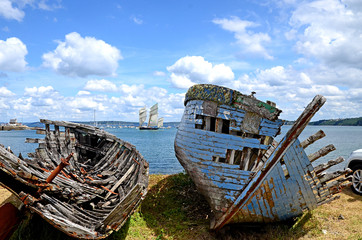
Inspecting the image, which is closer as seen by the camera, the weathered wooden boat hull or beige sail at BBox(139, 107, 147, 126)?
the weathered wooden boat hull

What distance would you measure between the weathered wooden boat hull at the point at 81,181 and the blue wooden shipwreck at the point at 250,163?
201cm

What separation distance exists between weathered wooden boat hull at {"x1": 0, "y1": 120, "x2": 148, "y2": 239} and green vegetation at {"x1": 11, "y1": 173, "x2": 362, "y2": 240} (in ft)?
2.91

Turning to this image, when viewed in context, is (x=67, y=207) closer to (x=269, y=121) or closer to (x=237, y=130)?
(x=237, y=130)

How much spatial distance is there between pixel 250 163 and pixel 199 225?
2.62m

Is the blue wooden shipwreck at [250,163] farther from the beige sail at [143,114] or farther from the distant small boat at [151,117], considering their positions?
the beige sail at [143,114]

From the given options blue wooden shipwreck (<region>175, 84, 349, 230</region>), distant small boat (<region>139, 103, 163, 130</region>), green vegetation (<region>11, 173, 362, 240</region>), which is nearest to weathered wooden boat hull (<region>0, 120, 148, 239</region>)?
green vegetation (<region>11, 173, 362, 240</region>)

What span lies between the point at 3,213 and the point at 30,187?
0.73m

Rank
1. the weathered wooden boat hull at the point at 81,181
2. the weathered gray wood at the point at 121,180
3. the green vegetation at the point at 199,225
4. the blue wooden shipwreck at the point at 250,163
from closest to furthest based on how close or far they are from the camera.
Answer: the weathered wooden boat hull at the point at 81,181
the blue wooden shipwreck at the point at 250,163
the green vegetation at the point at 199,225
the weathered gray wood at the point at 121,180

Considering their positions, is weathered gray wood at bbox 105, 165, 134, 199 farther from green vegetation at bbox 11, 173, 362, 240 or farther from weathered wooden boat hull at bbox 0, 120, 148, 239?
green vegetation at bbox 11, 173, 362, 240

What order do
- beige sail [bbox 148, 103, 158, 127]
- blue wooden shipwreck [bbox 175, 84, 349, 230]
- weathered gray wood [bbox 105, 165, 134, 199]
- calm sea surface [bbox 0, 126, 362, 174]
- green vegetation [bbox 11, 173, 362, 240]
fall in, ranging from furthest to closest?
beige sail [bbox 148, 103, 158, 127] < calm sea surface [bbox 0, 126, 362, 174] < weathered gray wood [bbox 105, 165, 134, 199] < green vegetation [bbox 11, 173, 362, 240] < blue wooden shipwreck [bbox 175, 84, 349, 230]

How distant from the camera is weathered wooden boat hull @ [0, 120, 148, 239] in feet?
18.2

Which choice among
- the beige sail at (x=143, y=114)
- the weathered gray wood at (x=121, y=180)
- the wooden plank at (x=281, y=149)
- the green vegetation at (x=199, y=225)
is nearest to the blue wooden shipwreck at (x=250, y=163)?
the wooden plank at (x=281, y=149)

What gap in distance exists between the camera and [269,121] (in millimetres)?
6551

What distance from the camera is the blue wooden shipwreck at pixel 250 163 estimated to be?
6387 mm
